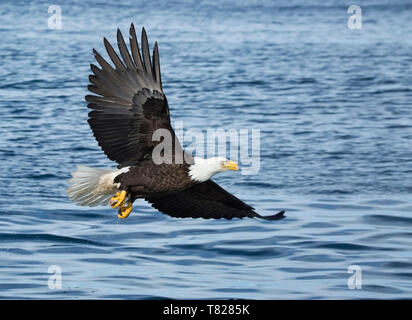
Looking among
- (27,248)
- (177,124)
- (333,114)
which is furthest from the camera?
(333,114)

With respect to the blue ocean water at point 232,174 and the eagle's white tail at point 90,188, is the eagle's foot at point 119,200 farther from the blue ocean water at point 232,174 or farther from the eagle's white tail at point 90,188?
the blue ocean water at point 232,174

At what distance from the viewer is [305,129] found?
1326 cm

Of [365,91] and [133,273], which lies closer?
[133,273]

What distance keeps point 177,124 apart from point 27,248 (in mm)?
4732

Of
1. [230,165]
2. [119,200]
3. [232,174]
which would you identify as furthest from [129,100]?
[232,174]

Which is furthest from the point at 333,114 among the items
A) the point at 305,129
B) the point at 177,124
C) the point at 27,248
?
the point at 27,248

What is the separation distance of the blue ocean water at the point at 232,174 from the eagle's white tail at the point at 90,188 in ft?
2.71

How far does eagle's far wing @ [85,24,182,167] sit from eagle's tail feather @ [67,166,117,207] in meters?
0.41

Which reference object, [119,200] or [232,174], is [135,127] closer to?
[119,200]

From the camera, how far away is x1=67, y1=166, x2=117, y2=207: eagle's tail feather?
732cm

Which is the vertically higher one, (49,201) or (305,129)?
(305,129)

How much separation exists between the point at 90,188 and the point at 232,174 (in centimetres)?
396

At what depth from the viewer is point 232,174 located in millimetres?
11141

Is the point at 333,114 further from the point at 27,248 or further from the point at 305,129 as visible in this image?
the point at 27,248
